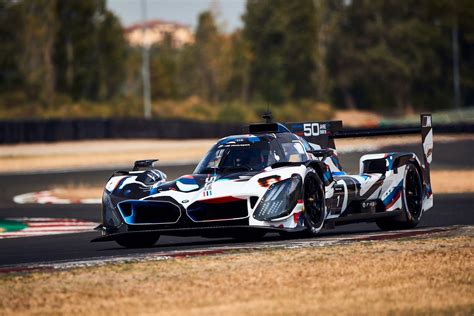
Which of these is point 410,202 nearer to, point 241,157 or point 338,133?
point 338,133

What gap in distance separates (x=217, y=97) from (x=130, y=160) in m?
53.5

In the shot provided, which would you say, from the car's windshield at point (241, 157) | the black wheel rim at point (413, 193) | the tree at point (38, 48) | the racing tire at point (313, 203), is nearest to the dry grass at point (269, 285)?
the racing tire at point (313, 203)

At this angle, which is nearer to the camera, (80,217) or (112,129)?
(80,217)

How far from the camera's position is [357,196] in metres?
14.1

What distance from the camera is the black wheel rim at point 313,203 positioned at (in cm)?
1284

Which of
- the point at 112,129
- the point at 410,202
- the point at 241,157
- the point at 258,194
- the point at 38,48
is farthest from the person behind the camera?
the point at 38,48

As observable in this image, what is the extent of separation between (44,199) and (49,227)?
734 cm

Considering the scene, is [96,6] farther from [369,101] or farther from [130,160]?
[130,160]

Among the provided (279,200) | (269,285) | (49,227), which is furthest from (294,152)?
(49,227)

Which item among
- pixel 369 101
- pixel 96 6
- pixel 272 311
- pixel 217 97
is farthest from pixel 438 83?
pixel 272 311

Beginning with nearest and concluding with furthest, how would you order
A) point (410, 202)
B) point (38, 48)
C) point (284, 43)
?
point (410, 202)
point (38, 48)
point (284, 43)

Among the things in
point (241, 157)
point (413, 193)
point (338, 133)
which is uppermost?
point (338, 133)

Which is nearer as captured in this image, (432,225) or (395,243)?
(395,243)

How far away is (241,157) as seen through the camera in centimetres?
1325
